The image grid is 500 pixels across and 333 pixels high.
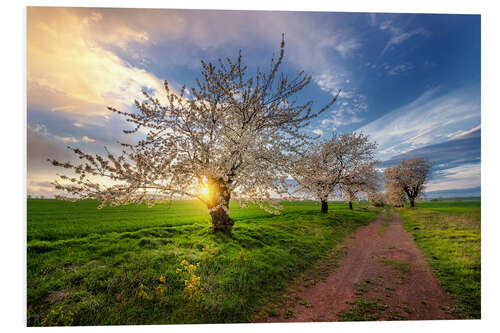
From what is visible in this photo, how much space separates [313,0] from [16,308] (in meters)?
9.48

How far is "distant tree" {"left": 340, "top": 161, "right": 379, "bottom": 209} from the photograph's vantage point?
14.9 metres

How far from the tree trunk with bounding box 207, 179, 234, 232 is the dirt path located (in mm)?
2925

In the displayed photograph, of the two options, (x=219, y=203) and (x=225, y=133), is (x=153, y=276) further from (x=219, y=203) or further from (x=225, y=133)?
(x=225, y=133)

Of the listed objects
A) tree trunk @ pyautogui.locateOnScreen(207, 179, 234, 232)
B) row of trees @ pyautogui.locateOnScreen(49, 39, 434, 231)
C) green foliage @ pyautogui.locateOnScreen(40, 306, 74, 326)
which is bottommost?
green foliage @ pyautogui.locateOnScreen(40, 306, 74, 326)

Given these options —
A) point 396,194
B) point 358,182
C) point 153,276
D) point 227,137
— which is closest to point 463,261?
point 227,137

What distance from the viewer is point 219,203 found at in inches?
238

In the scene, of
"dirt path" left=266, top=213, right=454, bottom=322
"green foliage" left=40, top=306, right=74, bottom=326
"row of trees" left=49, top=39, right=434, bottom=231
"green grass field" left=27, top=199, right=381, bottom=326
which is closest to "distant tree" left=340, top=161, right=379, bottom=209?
"dirt path" left=266, top=213, right=454, bottom=322

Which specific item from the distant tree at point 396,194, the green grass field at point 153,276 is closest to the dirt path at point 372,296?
the green grass field at point 153,276

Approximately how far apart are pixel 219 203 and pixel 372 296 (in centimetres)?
445

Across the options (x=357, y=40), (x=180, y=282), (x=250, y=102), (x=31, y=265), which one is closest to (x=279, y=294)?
(x=180, y=282)

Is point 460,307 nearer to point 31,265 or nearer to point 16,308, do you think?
point 16,308

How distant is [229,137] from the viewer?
5.02 meters

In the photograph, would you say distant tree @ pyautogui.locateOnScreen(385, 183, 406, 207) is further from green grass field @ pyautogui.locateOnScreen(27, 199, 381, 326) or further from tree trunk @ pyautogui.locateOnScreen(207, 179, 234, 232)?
tree trunk @ pyautogui.locateOnScreen(207, 179, 234, 232)

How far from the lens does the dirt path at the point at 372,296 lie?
143 inches
